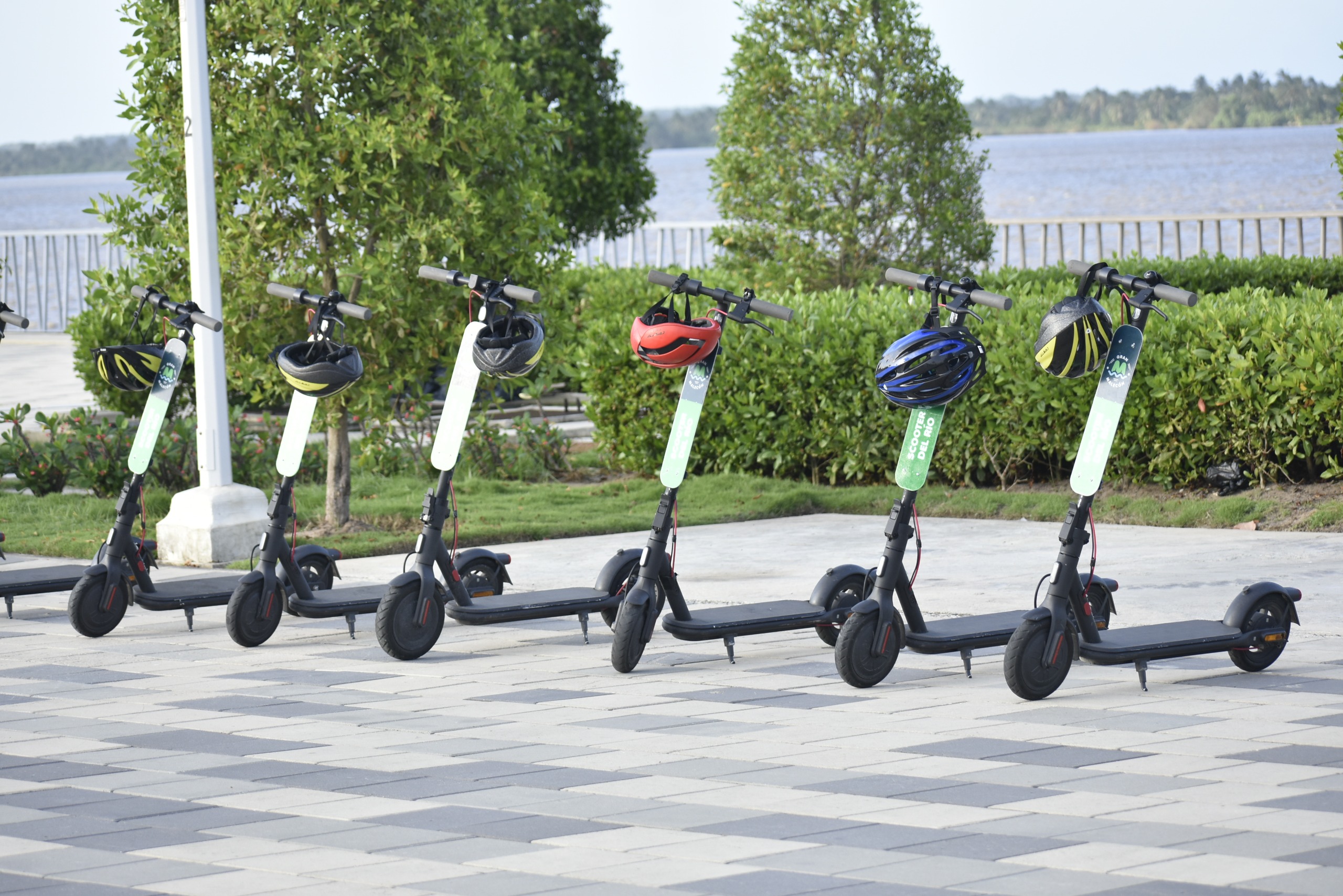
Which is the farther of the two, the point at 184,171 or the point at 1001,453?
the point at 1001,453

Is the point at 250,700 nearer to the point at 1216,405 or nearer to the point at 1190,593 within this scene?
the point at 1190,593

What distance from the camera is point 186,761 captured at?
532 cm

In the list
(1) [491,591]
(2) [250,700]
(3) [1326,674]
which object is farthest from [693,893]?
(1) [491,591]

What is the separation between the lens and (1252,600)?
20.2ft

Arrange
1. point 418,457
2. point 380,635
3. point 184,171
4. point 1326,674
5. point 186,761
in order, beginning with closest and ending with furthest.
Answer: point 186,761 < point 1326,674 < point 380,635 < point 184,171 < point 418,457

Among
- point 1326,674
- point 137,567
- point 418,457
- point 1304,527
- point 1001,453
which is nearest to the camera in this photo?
point 1326,674

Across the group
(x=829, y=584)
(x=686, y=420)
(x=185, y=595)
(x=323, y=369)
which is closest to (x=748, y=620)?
(x=829, y=584)

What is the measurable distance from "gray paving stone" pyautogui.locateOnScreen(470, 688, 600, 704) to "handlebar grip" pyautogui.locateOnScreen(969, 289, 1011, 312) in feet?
6.44

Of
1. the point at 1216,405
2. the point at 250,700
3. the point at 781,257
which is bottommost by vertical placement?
the point at 250,700

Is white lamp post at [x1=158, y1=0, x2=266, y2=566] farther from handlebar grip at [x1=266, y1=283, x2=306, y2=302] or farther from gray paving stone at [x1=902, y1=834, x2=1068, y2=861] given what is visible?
gray paving stone at [x1=902, y1=834, x2=1068, y2=861]

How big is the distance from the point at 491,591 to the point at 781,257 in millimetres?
5765

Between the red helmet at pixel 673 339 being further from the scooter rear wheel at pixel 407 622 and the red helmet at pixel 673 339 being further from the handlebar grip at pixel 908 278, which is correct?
the scooter rear wheel at pixel 407 622

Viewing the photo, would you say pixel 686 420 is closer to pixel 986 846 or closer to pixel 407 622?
pixel 407 622

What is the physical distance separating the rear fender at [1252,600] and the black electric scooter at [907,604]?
77 cm
